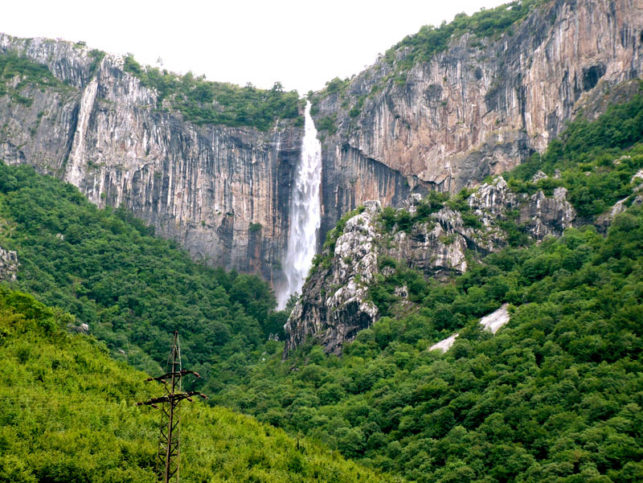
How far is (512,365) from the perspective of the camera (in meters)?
43.7

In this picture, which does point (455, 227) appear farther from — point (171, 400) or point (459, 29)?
point (171, 400)

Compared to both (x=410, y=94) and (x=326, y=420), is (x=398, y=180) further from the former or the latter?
(x=326, y=420)

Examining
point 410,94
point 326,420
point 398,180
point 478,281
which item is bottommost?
point 326,420

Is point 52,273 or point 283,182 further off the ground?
point 283,182

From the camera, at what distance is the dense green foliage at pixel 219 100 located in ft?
299

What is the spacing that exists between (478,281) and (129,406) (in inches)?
1316

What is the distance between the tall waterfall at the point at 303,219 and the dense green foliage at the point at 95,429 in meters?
44.7

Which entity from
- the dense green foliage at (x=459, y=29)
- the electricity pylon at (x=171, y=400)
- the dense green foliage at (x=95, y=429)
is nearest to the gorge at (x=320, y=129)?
the dense green foliage at (x=459, y=29)

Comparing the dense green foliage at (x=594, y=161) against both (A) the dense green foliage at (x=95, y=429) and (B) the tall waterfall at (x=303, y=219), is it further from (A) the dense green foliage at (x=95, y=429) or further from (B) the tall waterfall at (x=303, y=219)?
(A) the dense green foliage at (x=95, y=429)

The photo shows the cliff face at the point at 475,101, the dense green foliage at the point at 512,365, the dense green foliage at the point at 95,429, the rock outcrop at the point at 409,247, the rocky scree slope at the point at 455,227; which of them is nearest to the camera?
the dense green foliage at the point at 95,429

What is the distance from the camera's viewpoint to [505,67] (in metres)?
78.1

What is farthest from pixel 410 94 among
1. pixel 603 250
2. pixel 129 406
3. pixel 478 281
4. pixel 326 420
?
pixel 129 406

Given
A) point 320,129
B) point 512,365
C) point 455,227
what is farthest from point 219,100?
point 512,365

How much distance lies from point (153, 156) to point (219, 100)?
11.9 meters
